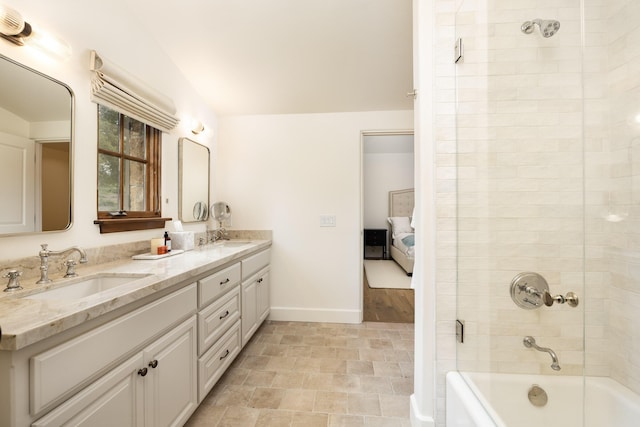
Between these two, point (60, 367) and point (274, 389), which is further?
point (274, 389)

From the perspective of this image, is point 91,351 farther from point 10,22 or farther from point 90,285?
point 10,22

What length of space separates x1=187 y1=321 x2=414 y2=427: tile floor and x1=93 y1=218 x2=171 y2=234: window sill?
119 centimetres

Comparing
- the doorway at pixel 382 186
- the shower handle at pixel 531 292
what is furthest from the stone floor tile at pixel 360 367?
the doorway at pixel 382 186

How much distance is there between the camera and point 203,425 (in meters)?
1.48

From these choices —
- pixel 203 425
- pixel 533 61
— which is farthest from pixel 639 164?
pixel 203 425

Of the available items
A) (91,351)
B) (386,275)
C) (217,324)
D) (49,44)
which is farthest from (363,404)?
(386,275)

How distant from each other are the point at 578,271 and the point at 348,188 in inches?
75.2

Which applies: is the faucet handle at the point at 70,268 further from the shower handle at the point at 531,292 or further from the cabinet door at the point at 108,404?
the shower handle at the point at 531,292

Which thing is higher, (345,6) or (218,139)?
(345,6)

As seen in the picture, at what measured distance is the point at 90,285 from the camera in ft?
4.40

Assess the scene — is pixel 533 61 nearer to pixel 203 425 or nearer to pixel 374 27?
pixel 374 27

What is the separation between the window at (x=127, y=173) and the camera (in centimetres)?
164

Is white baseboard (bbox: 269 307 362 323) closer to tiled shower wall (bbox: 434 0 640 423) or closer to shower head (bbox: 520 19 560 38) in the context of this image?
tiled shower wall (bbox: 434 0 640 423)

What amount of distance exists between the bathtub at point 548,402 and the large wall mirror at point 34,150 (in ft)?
6.78
